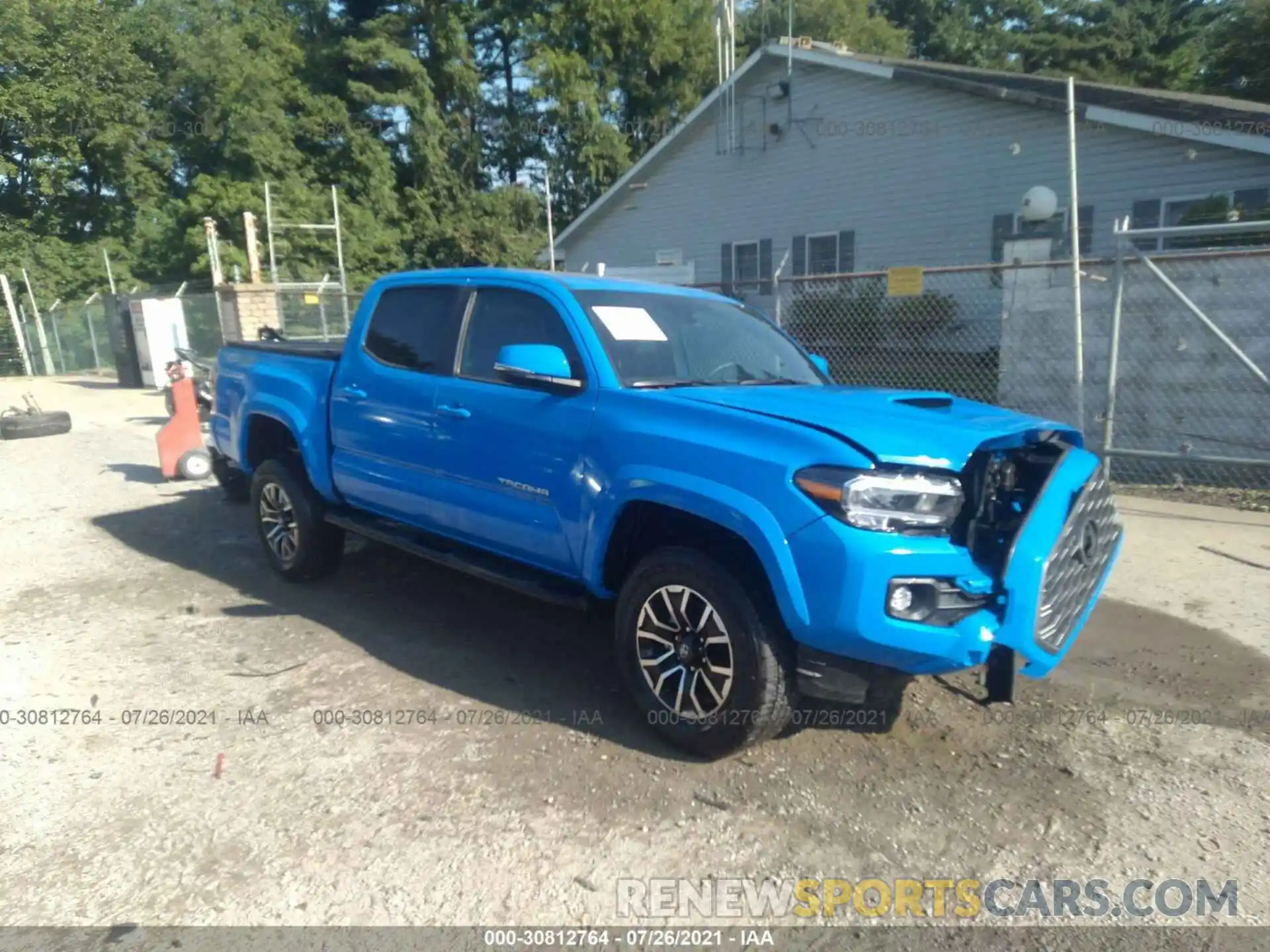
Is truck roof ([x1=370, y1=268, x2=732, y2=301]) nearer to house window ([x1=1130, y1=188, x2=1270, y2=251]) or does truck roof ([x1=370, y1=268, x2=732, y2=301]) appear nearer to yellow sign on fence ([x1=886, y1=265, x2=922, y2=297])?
yellow sign on fence ([x1=886, y1=265, x2=922, y2=297])

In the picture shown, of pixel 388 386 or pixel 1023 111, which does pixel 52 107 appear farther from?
pixel 388 386

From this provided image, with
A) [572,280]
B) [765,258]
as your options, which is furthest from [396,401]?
[765,258]

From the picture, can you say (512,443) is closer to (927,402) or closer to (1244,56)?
(927,402)

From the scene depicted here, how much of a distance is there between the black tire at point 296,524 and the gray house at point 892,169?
5.61m

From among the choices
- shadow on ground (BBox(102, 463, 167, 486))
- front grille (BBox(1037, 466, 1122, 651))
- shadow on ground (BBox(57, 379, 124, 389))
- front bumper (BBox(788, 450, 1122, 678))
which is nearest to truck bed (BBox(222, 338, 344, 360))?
front bumper (BBox(788, 450, 1122, 678))

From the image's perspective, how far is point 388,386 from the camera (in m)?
4.87

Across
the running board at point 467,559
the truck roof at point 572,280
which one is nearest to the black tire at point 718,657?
the running board at point 467,559

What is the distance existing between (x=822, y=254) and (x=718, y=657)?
542 inches

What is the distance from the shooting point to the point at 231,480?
7.74 metres

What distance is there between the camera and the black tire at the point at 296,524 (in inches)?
217

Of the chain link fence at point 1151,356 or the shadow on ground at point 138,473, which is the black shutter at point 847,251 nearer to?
the chain link fence at point 1151,356

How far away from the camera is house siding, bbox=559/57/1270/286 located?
40.1ft

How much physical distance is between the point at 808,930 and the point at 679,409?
187 centimetres

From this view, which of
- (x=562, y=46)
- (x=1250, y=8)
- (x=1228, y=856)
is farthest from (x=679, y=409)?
(x=562, y=46)
